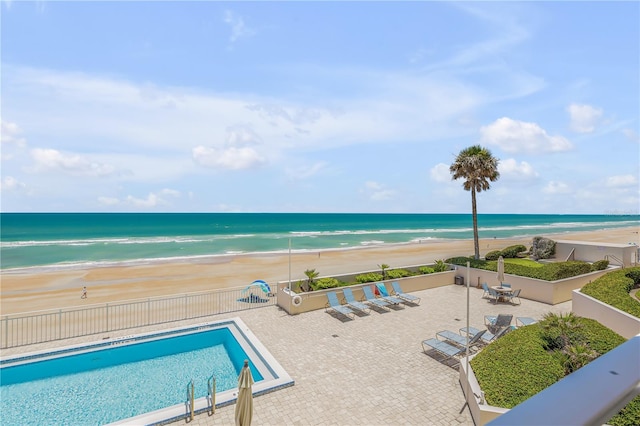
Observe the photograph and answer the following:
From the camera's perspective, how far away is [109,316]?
15.0 meters

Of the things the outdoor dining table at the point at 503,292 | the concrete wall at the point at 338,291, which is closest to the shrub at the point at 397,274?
the concrete wall at the point at 338,291

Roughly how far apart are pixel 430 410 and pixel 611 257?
2008cm

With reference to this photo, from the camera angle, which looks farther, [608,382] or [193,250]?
[193,250]

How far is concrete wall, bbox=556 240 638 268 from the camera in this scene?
2039cm

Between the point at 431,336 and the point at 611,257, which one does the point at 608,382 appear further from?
the point at 611,257

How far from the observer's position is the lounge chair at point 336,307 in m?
13.9

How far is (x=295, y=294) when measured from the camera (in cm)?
1445

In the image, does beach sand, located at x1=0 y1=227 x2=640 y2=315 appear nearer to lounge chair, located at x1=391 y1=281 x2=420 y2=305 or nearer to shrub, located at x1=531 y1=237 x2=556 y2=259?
lounge chair, located at x1=391 y1=281 x2=420 y2=305

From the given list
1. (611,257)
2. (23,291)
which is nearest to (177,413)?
(23,291)

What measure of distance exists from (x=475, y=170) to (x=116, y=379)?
2162cm

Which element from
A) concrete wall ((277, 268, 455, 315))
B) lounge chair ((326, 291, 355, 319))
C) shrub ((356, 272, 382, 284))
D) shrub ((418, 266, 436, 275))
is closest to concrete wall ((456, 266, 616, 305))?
concrete wall ((277, 268, 455, 315))

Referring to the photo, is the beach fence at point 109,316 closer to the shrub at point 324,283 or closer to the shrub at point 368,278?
the shrub at point 324,283

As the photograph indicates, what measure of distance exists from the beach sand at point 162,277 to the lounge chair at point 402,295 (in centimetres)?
853

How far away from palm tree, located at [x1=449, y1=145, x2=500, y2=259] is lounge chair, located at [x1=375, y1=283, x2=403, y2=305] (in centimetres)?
902
